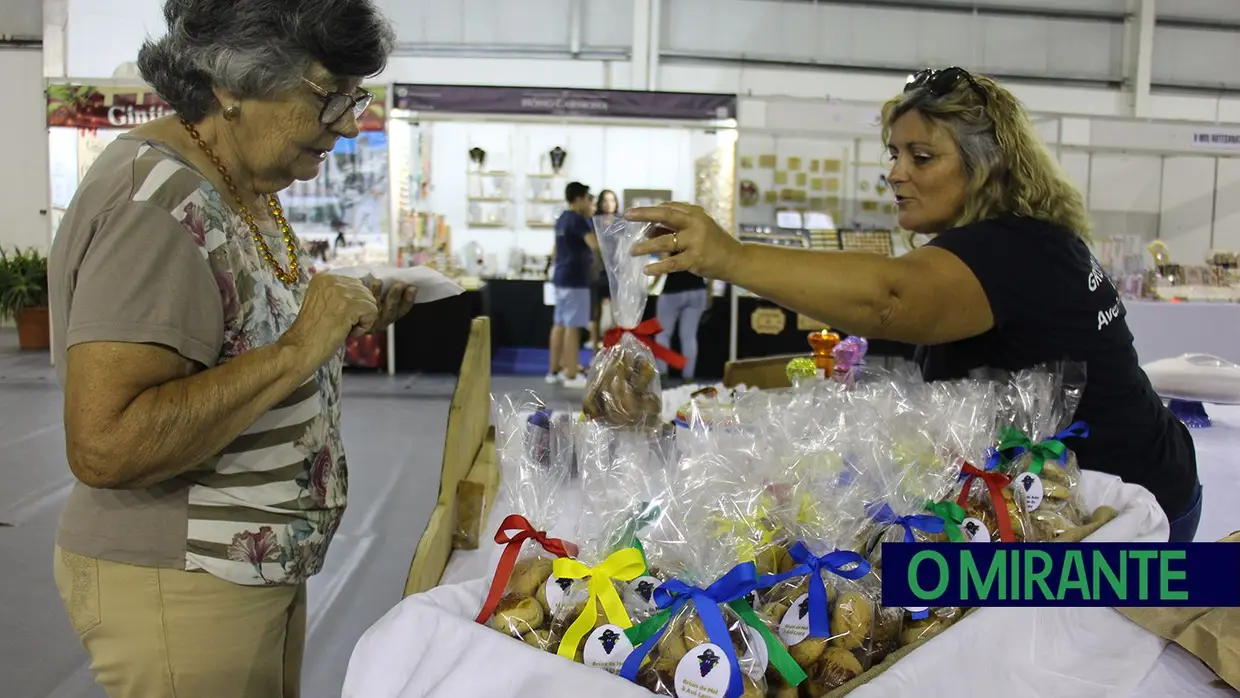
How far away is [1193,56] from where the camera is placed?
11258 mm

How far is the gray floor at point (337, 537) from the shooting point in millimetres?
2531

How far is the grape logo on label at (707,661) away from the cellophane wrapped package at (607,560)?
0.27ft

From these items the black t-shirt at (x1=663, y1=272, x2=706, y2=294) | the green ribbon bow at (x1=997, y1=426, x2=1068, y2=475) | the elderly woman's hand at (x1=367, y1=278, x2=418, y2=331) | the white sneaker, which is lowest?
the white sneaker

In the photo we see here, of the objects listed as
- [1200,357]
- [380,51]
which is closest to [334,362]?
[380,51]

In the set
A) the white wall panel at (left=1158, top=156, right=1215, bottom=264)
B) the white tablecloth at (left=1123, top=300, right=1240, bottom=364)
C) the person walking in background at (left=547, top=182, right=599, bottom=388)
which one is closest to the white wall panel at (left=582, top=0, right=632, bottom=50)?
the person walking in background at (left=547, top=182, right=599, bottom=388)

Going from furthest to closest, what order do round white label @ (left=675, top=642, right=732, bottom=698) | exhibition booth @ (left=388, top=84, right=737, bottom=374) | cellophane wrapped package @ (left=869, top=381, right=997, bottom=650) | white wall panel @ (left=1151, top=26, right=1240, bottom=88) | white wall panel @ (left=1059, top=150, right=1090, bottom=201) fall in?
white wall panel @ (left=1151, top=26, right=1240, bottom=88), white wall panel @ (left=1059, top=150, right=1090, bottom=201), exhibition booth @ (left=388, top=84, right=737, bottom=374), cellophane wrapped package @ (left=869, top=381, right=997, bottom=650), round white label @ (left=675, top=642, right=732, bottom=698)

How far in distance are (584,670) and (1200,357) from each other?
289 cm

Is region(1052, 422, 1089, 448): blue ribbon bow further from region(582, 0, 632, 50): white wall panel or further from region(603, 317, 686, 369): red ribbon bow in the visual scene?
region(582, 0, 632, 50): white wall panel

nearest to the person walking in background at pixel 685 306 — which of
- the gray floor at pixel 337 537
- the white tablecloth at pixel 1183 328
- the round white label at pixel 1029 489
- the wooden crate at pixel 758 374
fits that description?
the gray floor at pixel 337 537

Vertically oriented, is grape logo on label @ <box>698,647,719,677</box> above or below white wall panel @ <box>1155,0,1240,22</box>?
below

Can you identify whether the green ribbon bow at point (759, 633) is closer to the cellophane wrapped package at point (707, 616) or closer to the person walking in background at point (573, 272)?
the cellophane wrapped package at point (707, 616)

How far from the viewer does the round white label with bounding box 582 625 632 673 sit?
85 cm

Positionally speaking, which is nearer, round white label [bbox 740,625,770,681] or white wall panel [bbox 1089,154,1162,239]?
round white label [bbox 740,625,770,681]

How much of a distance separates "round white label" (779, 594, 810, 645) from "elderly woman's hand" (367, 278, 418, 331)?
2.96ft
